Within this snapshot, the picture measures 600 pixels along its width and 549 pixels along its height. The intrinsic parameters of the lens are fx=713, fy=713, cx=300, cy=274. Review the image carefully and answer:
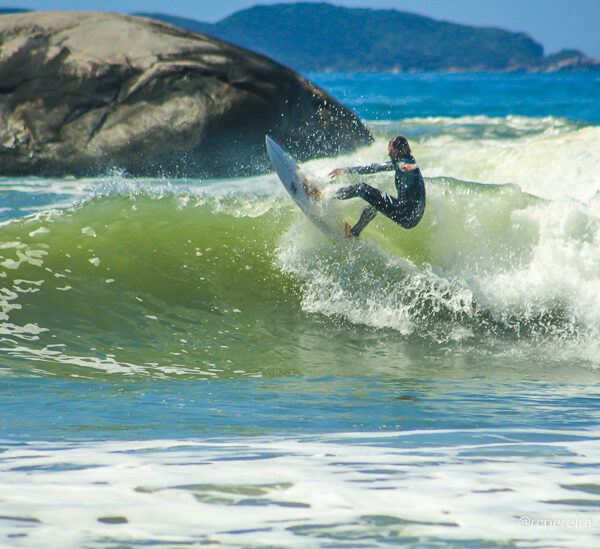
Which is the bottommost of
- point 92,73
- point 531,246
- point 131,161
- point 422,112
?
point 531,246

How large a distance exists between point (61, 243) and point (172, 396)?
11.6 feet

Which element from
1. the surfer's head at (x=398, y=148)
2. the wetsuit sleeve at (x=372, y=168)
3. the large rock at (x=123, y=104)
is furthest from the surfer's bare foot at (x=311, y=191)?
the large rock at (x=123, y=104)

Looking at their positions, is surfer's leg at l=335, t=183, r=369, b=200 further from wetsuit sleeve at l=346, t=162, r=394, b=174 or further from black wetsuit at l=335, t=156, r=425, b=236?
wetsuit sleeve at l=346, t=162, r=394, b=174

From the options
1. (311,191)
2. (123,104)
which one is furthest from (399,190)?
(123,104)

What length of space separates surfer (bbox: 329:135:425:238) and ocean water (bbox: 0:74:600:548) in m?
0.39

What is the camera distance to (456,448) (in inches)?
132

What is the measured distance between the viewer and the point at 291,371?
5.23m

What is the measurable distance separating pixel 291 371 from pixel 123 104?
23.8 feet

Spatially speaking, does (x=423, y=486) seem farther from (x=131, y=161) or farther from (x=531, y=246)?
(x=131, y=161)

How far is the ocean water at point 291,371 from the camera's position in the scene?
2543 mm

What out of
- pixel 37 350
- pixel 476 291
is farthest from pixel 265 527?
pixel 476 291

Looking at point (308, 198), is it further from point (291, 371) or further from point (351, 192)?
point (291, 371)

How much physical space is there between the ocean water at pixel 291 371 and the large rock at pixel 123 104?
0.71 meters

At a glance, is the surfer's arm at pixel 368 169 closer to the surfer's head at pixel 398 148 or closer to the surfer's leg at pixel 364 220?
the surfer's head at pixel 398 148
